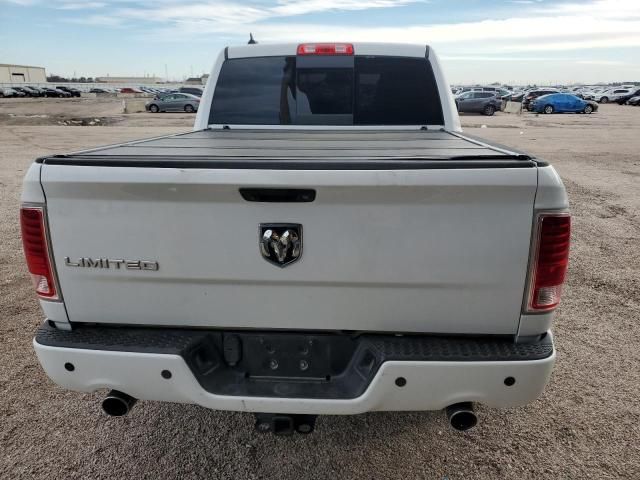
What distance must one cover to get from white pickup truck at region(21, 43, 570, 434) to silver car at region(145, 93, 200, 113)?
3808cm

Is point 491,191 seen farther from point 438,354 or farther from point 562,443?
point 562,443

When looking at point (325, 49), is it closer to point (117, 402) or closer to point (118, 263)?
point (118, 263)

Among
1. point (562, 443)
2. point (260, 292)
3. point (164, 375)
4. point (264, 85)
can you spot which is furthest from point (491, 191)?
point (264, 85)

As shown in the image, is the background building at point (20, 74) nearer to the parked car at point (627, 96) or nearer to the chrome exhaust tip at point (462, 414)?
the parked car at point (627, 96)

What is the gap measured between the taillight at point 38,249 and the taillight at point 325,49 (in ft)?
9.98

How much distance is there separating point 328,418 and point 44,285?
6.20ft

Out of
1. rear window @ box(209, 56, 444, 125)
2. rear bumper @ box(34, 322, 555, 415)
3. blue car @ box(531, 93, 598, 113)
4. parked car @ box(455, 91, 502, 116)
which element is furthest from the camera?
blue car @ box(531, 93, 598, 113)

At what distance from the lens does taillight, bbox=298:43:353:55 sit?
14.6 ft

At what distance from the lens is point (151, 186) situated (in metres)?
2.11

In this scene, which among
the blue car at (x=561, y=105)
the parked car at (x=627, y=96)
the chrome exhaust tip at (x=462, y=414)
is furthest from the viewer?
the parked car at (x=627, y=96)

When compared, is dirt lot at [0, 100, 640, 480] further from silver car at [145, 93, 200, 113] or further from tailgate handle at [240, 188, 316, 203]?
silver car at [145, 93, 200, 113]

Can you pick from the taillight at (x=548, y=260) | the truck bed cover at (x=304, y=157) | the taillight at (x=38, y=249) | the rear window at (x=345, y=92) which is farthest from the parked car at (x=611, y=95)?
the taillight at (x=38, y=249)

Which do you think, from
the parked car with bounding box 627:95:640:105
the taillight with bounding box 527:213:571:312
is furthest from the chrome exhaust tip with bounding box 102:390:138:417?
the parked car with bounding box 627:95:640:105

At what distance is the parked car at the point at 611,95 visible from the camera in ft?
173
